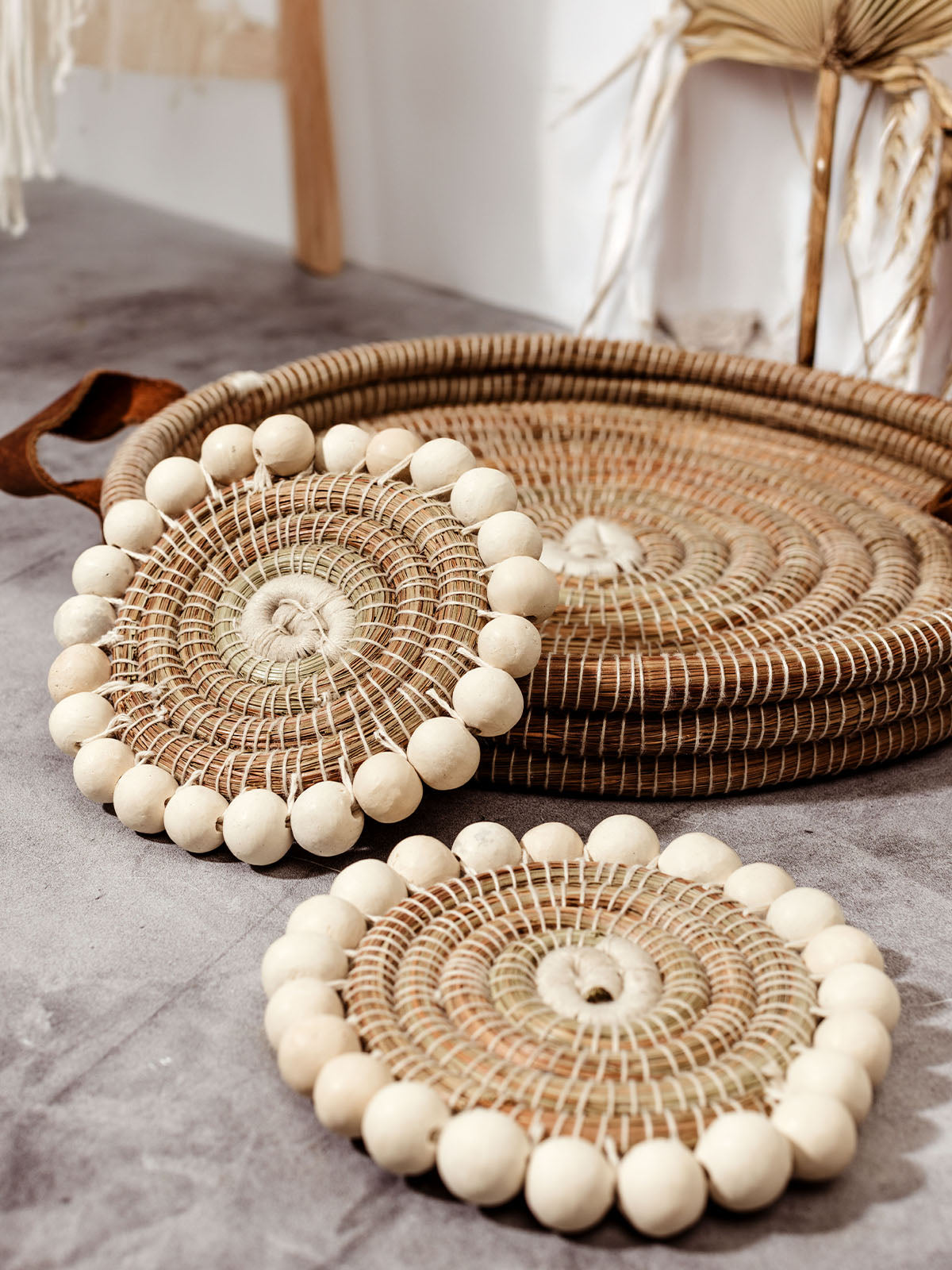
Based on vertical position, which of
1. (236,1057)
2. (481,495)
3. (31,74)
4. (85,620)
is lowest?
(236,1057)

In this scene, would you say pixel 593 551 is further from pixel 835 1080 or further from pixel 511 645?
pixel 835 1080

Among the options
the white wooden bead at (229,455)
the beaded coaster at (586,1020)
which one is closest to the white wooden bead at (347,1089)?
the beaded coaster at (586,1020)

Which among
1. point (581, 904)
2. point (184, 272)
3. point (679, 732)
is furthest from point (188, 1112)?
point (184, 272)

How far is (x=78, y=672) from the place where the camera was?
111cm

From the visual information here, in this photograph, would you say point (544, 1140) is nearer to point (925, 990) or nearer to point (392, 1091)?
point (392, 1091)

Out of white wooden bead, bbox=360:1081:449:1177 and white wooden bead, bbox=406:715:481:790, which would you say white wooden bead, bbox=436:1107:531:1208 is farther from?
white wooden bead, bbox=406:715:481:790

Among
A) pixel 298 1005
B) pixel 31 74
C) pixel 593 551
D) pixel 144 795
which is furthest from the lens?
pixel 31 74

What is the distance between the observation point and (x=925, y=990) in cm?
92

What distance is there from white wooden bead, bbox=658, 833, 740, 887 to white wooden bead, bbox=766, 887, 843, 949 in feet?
0.18

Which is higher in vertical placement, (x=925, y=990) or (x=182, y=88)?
(x=182, y=88)

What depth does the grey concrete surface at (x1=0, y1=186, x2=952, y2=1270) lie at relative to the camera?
74cm

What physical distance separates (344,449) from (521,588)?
0.23m

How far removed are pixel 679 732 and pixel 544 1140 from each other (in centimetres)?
43

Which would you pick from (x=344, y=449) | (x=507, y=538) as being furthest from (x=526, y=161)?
(x=507, y=538)
